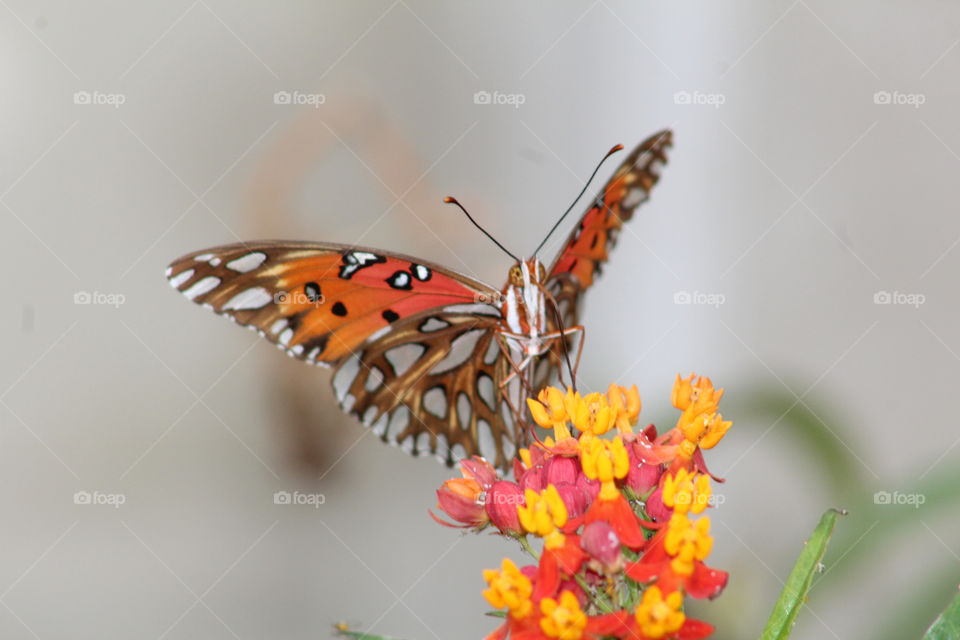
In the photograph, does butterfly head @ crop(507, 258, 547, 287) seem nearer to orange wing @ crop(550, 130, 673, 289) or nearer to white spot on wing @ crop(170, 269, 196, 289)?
orange wing @ crop(550, 130, 673, 289)

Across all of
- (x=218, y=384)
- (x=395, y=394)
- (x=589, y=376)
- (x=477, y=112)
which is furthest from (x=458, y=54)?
(x=395, y=394)

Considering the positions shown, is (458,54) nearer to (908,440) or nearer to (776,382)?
(776,382)

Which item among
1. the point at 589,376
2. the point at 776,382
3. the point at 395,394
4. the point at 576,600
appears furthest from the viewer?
the point at 589,376

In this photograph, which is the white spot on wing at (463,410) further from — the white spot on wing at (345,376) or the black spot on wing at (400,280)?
the black spot on wing at (400,280)

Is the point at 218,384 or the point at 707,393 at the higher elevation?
the point at 707,393

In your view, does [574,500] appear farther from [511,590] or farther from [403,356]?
[403,356]

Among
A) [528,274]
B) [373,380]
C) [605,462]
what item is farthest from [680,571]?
[373,380]
